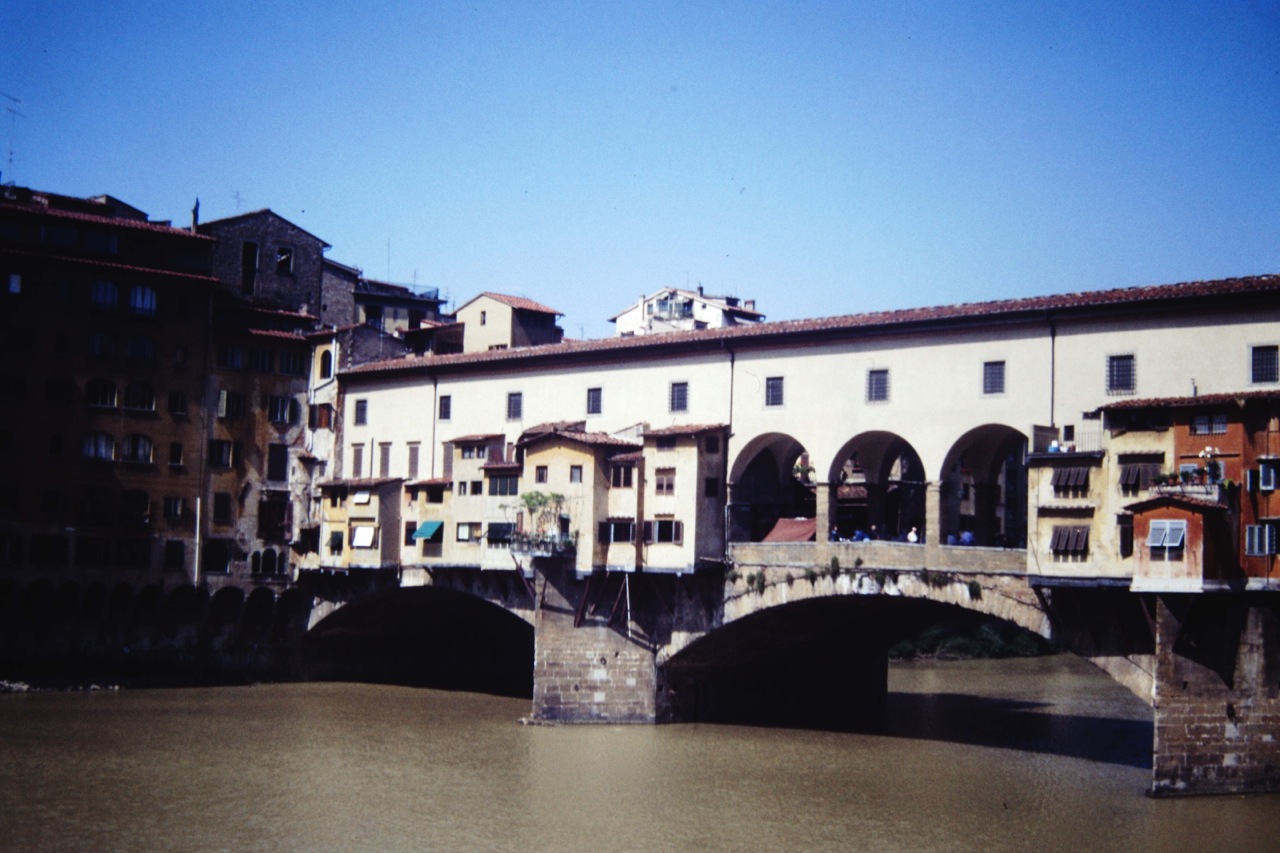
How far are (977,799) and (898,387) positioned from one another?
43.2 feet

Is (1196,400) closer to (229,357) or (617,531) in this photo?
(617,531)

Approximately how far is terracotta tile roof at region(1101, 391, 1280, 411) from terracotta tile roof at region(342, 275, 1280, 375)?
2964mm

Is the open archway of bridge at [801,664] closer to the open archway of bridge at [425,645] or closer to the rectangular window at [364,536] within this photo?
the open archway of bridge at [425,645]

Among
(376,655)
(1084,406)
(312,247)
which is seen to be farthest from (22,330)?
(1084,406)

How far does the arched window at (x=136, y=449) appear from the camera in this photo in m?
60.4

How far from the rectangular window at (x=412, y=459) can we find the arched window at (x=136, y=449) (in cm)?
1057

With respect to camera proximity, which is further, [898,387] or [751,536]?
[751,536]

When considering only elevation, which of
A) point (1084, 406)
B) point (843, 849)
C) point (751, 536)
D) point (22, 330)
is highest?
point (22, 330)

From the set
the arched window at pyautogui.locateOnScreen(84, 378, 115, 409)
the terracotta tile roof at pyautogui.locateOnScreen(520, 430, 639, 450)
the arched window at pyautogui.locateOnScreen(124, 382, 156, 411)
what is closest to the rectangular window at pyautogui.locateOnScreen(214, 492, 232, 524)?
the arched window at pyautogui.locateOnScreen(124, 382, 156, 411)

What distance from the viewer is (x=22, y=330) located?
5847cm

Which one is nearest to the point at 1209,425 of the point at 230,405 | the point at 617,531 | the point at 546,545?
the point at 617,531

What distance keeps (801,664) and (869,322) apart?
14.9 m

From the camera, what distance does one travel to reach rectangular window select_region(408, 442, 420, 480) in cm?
6009

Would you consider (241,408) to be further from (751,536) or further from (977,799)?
(977,799)
